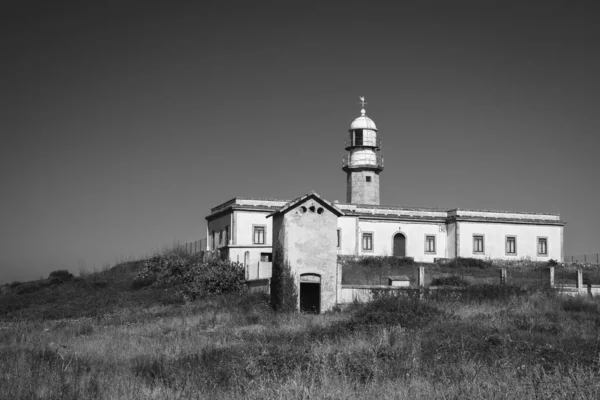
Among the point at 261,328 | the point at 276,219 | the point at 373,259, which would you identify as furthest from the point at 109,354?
the point at 373,259

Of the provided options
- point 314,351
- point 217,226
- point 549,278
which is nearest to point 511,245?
point 549,278

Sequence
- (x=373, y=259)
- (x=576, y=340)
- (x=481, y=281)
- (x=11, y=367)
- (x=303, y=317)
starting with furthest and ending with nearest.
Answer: (x=373, y=259), (x=481, y=281), (x=303, y=317), (x=576, y=340), (x=11, y=367)

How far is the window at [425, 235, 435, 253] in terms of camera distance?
150 ft

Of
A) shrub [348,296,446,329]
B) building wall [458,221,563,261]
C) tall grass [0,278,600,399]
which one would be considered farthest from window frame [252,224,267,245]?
shrub [348,296,446,329]

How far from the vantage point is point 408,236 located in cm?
4534

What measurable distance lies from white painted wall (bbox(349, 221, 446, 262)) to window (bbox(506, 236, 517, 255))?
4.07m

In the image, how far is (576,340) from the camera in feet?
58.8

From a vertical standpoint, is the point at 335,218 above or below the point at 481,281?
above

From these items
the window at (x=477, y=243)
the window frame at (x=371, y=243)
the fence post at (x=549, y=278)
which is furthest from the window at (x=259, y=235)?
the fence post at (x=549, y=278)

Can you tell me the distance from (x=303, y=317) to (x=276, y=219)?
561 centimetres

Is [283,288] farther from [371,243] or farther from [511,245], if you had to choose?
Answer: [511,245]

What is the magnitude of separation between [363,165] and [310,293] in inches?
942

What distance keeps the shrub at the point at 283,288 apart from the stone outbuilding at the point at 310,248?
13cm

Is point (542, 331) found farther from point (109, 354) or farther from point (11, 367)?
point (11, 367)
